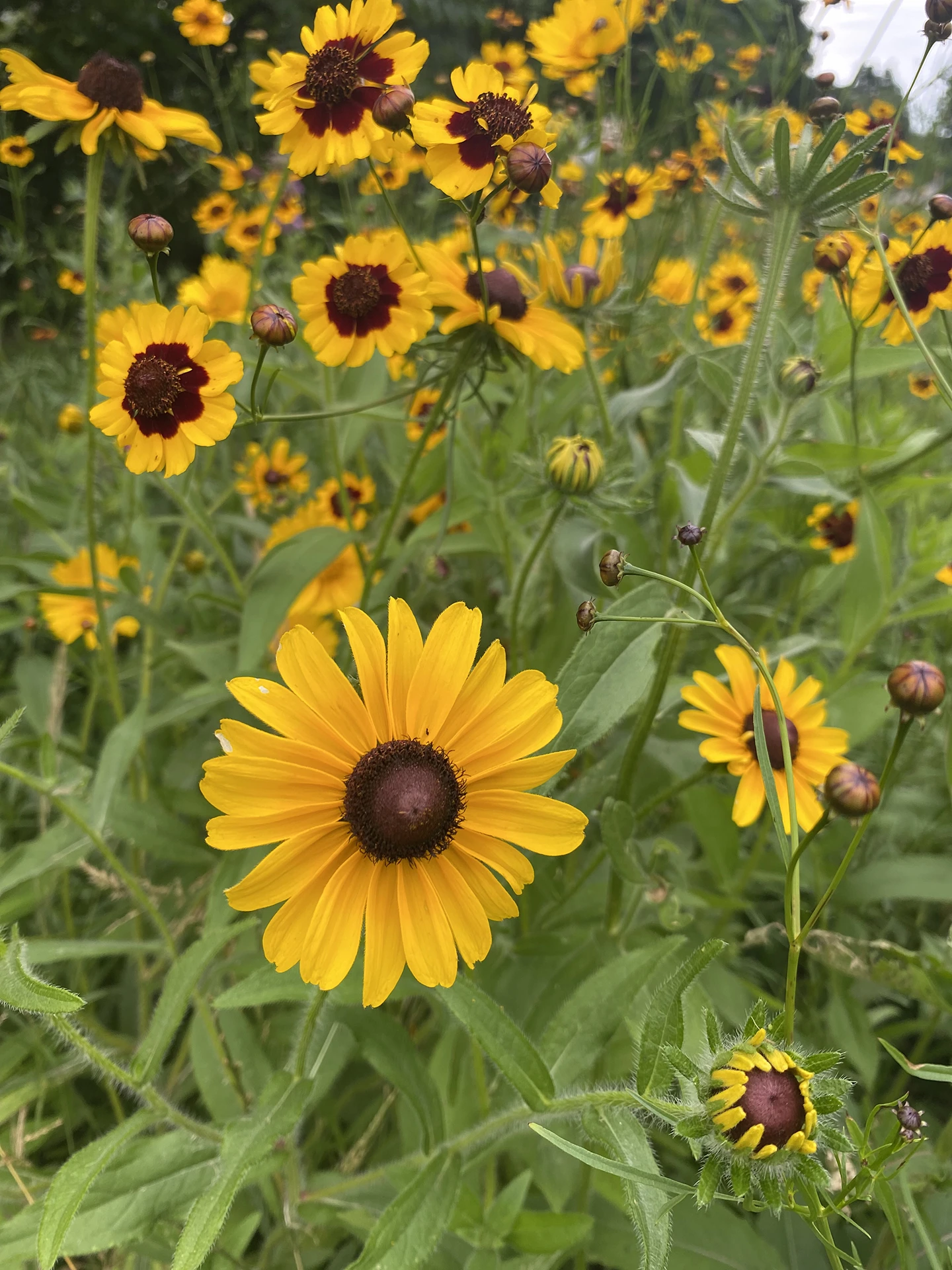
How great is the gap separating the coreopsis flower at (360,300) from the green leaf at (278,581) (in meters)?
0.32

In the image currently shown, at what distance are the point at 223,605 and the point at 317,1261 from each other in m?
1.03

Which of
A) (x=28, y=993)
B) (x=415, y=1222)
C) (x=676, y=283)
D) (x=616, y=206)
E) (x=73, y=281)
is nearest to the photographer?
(x=28, y=993)

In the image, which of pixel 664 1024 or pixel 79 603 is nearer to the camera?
pixel 664 1024

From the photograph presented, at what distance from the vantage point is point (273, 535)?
1643 mm

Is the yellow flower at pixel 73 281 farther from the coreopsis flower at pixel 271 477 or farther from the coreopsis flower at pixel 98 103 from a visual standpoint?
the coreopsis flower at pixel 98 103

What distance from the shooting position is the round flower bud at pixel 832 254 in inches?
42.6

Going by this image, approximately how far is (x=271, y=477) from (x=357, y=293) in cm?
98

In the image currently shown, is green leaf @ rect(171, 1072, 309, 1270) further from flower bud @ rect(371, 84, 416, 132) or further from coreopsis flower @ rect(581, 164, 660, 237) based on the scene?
coreopsis flower @ rect(581, 164, 660, 237)

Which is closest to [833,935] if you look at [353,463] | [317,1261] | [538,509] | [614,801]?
[614,801]

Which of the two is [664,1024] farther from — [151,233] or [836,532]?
[836,532]

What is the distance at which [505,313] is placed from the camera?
115cm

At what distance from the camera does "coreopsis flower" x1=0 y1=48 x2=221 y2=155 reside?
1020mm

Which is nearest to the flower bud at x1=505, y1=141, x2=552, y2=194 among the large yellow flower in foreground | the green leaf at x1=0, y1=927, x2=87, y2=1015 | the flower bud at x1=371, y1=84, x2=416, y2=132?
the flower bud at x1=371, y1=84, x2=416, y2=132

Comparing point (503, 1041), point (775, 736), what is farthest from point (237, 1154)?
point (775, 736)
